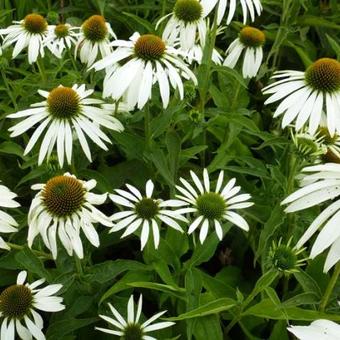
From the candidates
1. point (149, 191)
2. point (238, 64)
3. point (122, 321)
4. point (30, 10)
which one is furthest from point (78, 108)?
point (30, 10)

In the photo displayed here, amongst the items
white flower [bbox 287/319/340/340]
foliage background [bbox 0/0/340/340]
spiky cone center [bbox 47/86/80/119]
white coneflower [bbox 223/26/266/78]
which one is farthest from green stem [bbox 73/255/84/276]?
white coneflower [bbox 223/26/266/78]

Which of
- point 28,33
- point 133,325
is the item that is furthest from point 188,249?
point 28,33

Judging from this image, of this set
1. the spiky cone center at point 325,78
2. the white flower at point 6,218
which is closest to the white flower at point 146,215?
the white flower at point 6,218

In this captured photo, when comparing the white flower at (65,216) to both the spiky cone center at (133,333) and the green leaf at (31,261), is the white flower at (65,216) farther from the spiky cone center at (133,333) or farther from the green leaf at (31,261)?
the spiky cone center at (133,333)

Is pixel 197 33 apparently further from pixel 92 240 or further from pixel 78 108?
pixel 92 240

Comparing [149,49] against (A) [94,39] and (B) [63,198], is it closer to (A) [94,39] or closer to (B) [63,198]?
(A) [94,39]
